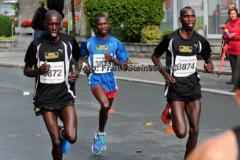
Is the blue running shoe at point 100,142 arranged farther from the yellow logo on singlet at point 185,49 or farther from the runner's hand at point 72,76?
the yellow logo on singlet at point 185,49

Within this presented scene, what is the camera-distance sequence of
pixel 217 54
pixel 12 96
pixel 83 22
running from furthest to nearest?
pixel 83 22 < pixel 217 54 < pixel 12 96

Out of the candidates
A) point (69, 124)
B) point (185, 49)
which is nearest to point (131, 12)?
point (185, 49)

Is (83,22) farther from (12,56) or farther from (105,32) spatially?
(105,32)

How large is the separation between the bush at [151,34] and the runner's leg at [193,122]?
16.0 metres

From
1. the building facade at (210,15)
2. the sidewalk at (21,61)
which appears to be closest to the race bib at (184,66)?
the sidewalk at (21,61)

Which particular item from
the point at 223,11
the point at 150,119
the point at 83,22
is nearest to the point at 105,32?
the point at 150,119

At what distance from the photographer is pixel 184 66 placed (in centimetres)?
672

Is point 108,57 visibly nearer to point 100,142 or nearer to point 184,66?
point 100,142

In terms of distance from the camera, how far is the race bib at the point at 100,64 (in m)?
7.77

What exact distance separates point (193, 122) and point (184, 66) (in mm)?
598

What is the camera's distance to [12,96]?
1361 cm

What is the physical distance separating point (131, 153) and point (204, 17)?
15.9 m

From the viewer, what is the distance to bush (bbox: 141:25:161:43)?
74.2 ft

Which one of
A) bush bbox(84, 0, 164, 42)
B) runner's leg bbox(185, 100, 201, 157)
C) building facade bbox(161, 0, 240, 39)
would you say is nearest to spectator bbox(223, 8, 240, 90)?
runner's leg bbox(185, 100, 201, 157)
